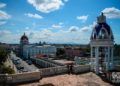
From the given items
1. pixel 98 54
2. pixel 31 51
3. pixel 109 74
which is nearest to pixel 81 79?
pixel 109 74

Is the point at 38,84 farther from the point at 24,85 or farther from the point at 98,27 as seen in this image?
the point at 98,27

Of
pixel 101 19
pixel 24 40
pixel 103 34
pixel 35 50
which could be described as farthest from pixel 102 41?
pixel 24 40

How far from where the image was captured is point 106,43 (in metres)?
15.5

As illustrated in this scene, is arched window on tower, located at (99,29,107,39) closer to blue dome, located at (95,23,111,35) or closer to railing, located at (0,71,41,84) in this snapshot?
blue dome, located at (95,23,111,35)

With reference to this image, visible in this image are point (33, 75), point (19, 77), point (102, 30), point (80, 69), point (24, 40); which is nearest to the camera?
point (19, 77)

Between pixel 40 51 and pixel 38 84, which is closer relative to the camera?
pixel 38 84

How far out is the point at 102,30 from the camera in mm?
15734

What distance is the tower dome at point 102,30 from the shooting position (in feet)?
51.6

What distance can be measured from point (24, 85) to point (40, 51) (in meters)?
98.7

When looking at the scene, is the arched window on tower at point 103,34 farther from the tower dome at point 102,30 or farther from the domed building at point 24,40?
the domed building at point 24,40

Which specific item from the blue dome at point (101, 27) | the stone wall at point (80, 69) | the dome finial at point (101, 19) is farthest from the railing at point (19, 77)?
the dome finial at point (101, 19)

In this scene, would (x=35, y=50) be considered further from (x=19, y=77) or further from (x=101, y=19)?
(x=19, y=77)

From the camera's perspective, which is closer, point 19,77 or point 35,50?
point 19,77

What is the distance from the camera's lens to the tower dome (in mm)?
15719
